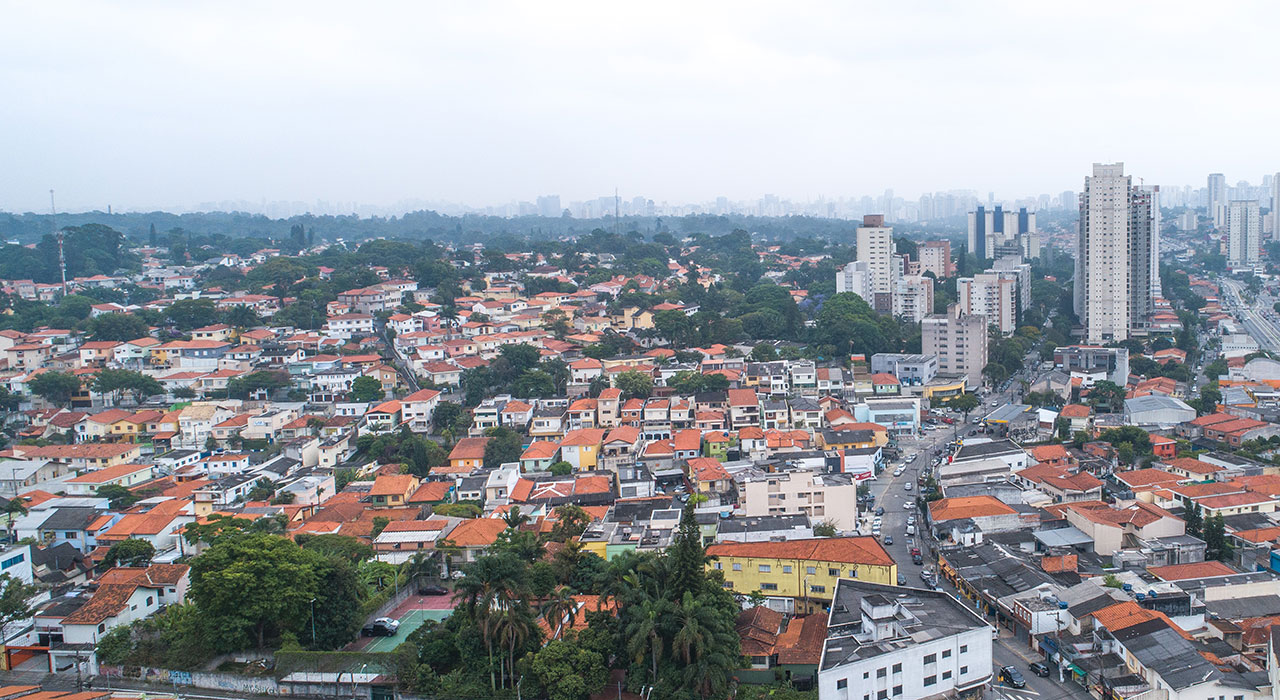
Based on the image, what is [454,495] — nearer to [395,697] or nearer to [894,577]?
[395,697]

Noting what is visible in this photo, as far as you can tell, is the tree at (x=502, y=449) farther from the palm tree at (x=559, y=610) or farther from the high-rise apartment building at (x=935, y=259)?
the high-rise apartment building at (x=935, y=259)

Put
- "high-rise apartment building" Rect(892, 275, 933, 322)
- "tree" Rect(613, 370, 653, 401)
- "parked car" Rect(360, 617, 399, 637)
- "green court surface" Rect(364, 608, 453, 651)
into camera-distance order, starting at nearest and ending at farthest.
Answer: "green court surface" Rect(364, 608, 453, 651)
"parked car" Rect(360, 617, 399, 637)
"tree" Rect(613, 370, 653, 401)
"high-rise apartment building" Rect(892, 275, 933, 322)

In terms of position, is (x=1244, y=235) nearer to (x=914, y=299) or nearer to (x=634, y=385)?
(x=914, y=299)

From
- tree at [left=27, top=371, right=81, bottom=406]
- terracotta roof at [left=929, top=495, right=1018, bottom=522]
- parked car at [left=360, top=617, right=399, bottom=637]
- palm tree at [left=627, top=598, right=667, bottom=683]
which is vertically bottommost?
parked car at [left=360, top=617, right=399, bottom=637]

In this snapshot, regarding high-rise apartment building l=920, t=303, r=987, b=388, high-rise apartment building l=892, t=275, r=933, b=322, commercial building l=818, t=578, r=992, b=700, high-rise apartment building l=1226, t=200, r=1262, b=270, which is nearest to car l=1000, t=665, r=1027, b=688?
commercial building l=818, t=578, r=992, b=700

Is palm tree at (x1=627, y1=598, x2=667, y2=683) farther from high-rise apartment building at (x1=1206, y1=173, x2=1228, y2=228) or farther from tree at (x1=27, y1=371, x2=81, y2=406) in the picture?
high-rise apartment building at (x1=1206, y1=173, x2=1228, y2=228)

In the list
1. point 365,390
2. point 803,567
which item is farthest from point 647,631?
point 365,390

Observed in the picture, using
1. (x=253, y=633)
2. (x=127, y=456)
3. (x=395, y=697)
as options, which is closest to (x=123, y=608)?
(x=253, y=633)
